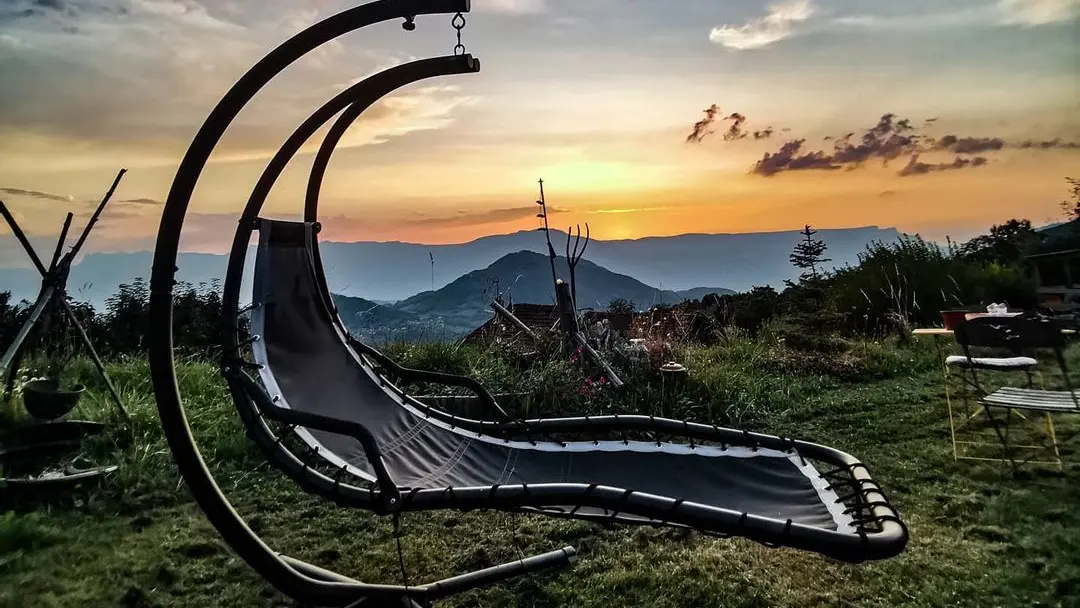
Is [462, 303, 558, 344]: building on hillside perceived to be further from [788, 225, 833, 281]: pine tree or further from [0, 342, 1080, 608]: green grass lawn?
[788, 225, 833, 281]: pine tree

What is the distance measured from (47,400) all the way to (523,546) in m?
2.58

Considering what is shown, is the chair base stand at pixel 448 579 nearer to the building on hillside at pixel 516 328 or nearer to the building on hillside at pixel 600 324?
the building on hillside at pixel 600 324

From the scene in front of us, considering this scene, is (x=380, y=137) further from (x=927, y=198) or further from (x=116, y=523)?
(x=927, y=198)

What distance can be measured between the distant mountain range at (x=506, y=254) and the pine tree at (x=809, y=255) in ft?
0.32

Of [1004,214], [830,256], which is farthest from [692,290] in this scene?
[1004,214]

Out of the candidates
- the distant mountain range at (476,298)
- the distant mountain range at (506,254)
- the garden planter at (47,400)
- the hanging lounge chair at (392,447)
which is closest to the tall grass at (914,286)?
the distant mountain range at (506,254)

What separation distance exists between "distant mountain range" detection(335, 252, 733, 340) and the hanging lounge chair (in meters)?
2.88

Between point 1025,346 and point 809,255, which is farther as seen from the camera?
point 809,255

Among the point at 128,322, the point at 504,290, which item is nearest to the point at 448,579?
the point at 504,290

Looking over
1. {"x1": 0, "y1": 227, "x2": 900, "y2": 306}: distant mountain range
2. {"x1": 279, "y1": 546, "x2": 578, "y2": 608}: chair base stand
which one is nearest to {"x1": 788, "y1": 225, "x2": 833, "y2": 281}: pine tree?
{"x1": 0, "y1": 227, "x2": 900, "y2": 306}: distant mountain range

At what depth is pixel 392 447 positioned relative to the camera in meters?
2.53

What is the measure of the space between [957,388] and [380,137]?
4570 millimetres

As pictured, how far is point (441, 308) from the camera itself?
6422 millimetres

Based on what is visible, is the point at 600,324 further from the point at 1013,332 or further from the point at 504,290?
the point at 1013,332
